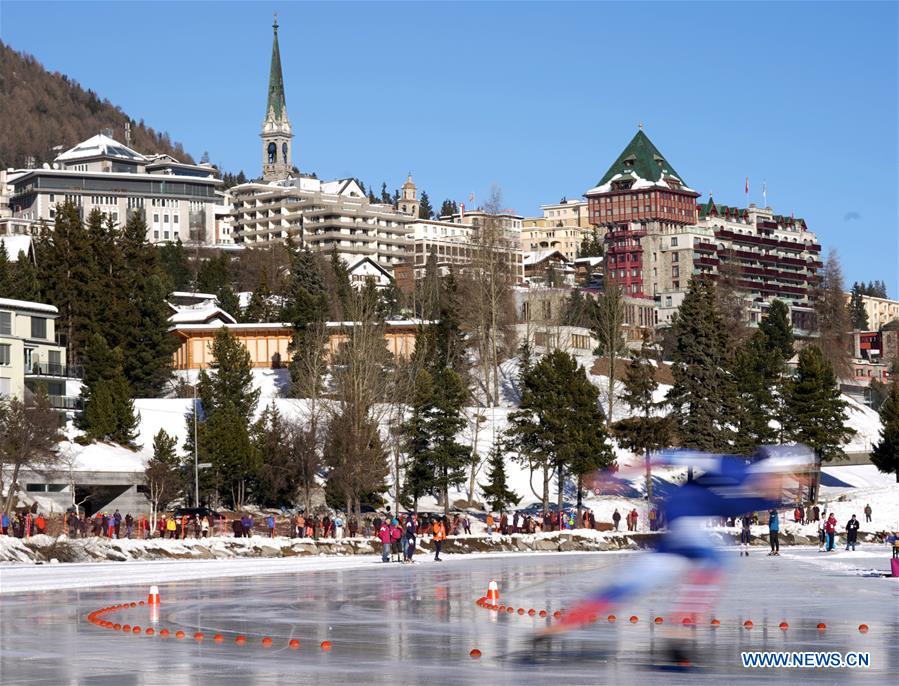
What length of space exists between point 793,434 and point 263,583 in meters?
57.8

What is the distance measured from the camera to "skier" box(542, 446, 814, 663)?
18391mm

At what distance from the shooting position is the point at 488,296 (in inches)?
4114

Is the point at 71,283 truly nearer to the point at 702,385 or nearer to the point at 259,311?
the point at 259,311

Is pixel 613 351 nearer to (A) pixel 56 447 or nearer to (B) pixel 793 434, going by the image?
(B) pixel 793 434

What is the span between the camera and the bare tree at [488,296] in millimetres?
102688

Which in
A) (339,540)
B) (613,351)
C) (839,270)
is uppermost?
(839,270)

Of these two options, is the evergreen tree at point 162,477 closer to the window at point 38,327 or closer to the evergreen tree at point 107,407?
the evergreen tree at point 107,407

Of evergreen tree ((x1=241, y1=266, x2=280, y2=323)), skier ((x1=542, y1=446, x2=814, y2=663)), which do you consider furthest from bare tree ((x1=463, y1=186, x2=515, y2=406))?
skier ((x1=542, y1=446, x2=814, y2=663))

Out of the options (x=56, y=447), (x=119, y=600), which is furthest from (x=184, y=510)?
(x=119, y=600)

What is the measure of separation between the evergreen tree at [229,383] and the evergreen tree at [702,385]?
1044 inches

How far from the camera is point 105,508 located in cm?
7625

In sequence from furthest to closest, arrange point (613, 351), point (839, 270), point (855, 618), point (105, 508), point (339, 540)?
1. point (839, 270)
2. point (613, 351)
3. point (105, 508)
4. point (339, 540)
5. point (855, 618)

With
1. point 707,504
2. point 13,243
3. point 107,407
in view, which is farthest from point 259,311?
point 707,504

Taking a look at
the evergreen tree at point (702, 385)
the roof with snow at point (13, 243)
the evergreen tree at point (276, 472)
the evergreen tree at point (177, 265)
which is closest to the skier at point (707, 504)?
the evergreen tree at point (276, 472)
